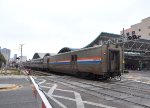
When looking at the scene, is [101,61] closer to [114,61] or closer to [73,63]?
[114,61]

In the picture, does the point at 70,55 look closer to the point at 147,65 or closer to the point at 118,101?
the point at 118,101

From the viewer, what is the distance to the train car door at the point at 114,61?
2409 cm

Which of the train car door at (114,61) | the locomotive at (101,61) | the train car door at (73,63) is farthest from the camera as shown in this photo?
the train car door at (73,63)

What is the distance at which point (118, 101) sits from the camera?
459 inches

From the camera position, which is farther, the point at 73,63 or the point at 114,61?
the point at 73,63

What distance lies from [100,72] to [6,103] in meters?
13.7

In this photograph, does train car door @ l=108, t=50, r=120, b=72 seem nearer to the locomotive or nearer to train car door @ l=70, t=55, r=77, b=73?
the locomotive

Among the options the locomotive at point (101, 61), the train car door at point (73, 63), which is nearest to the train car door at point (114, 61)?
the locomotive at point (101, 61)

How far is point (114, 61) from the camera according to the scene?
24578 millimetres

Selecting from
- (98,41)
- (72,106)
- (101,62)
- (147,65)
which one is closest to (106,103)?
(72,106)

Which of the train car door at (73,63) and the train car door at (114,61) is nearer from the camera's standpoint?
the train car door at (114,61)

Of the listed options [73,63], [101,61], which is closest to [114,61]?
[101,61]

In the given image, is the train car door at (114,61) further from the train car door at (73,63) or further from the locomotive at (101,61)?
the train car door at (73,63)

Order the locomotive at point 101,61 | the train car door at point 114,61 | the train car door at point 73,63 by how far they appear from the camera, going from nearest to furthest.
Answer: the locomotive at point 101,61, the train car door at point 114,61, the train car door at point 73,63
